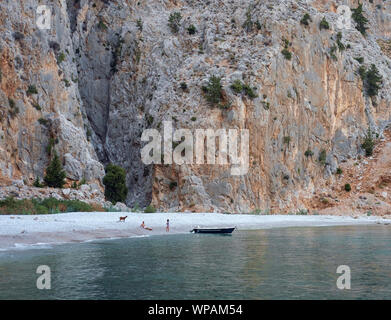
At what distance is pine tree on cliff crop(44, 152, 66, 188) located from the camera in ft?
147

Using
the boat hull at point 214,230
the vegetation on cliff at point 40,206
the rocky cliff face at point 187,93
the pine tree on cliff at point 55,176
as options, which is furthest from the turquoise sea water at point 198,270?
the rocky cliff face at point 187,93

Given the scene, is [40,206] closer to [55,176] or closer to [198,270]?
[55,176]

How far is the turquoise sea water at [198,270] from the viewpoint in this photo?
13.8m

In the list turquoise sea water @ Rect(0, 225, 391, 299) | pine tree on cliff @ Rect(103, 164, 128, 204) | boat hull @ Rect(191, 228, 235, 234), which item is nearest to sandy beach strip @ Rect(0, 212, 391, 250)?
boat hull @ Rect(191, 228, 235, 234)

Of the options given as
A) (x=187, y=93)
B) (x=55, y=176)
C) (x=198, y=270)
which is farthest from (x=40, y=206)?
(x=187, y=93)

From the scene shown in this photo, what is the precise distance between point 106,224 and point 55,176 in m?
15.4

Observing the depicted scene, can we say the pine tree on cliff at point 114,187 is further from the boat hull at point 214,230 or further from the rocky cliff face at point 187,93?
the boat hull at point 214,230

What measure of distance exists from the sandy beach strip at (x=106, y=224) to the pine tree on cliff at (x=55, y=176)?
11.4 metres

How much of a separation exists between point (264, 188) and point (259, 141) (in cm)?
561

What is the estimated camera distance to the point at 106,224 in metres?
31.9

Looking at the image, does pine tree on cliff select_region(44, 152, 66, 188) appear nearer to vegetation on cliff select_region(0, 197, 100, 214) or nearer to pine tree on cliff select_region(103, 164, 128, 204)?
vegetation on cliff select_region(0, 197, 100, 214)

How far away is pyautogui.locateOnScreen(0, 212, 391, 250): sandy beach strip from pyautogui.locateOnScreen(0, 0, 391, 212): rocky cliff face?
8.51m

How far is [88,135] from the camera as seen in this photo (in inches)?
2375
